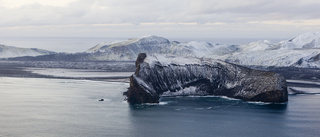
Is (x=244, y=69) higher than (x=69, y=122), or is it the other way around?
(x=244, y=69)

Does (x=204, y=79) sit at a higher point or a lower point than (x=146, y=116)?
higher

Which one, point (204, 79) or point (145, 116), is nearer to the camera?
point (145, 116)

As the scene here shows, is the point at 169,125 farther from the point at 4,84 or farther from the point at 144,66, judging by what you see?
the point at 4,84

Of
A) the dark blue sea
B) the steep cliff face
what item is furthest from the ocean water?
the steep cliff face

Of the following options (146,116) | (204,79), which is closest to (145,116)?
(146,116)

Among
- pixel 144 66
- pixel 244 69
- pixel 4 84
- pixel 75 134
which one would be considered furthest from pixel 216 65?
pixel 4 84

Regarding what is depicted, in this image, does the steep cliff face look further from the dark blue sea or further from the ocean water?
the ocean water

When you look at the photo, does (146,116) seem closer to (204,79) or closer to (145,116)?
(145,116)
